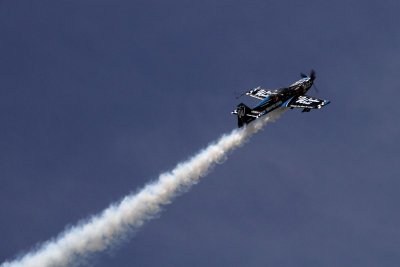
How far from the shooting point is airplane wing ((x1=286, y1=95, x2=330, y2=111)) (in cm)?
19512

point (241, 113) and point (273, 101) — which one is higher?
point (273, 101)

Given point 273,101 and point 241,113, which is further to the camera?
point 273,101

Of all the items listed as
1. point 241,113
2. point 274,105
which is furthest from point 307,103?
point 241,113

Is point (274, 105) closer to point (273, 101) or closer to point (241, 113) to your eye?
point (273, 101)

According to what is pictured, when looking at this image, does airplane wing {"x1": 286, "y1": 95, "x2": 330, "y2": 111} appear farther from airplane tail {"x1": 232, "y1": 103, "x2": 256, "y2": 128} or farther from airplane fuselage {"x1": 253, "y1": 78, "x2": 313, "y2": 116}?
airplane tail {"x1": 232, "y1": 103, "x2": 256, "y2": 128}

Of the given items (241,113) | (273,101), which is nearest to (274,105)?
(273,101)

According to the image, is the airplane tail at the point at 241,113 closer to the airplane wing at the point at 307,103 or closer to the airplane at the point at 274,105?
the airplane at the point at 274,105

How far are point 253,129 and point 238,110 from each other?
4.37 metres

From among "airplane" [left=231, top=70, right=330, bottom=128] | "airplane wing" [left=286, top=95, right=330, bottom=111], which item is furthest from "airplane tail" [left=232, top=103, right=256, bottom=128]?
"airplane wing" [left=286, top=95, right=330, bottom=111]

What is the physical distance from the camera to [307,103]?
197125 millimetres

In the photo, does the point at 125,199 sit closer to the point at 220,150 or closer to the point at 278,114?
the point at 220,150

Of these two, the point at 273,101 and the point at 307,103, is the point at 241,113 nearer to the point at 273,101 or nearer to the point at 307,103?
the point at 273,101

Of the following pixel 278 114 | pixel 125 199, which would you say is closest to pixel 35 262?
pixel 125 199

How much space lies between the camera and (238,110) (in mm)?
191625
